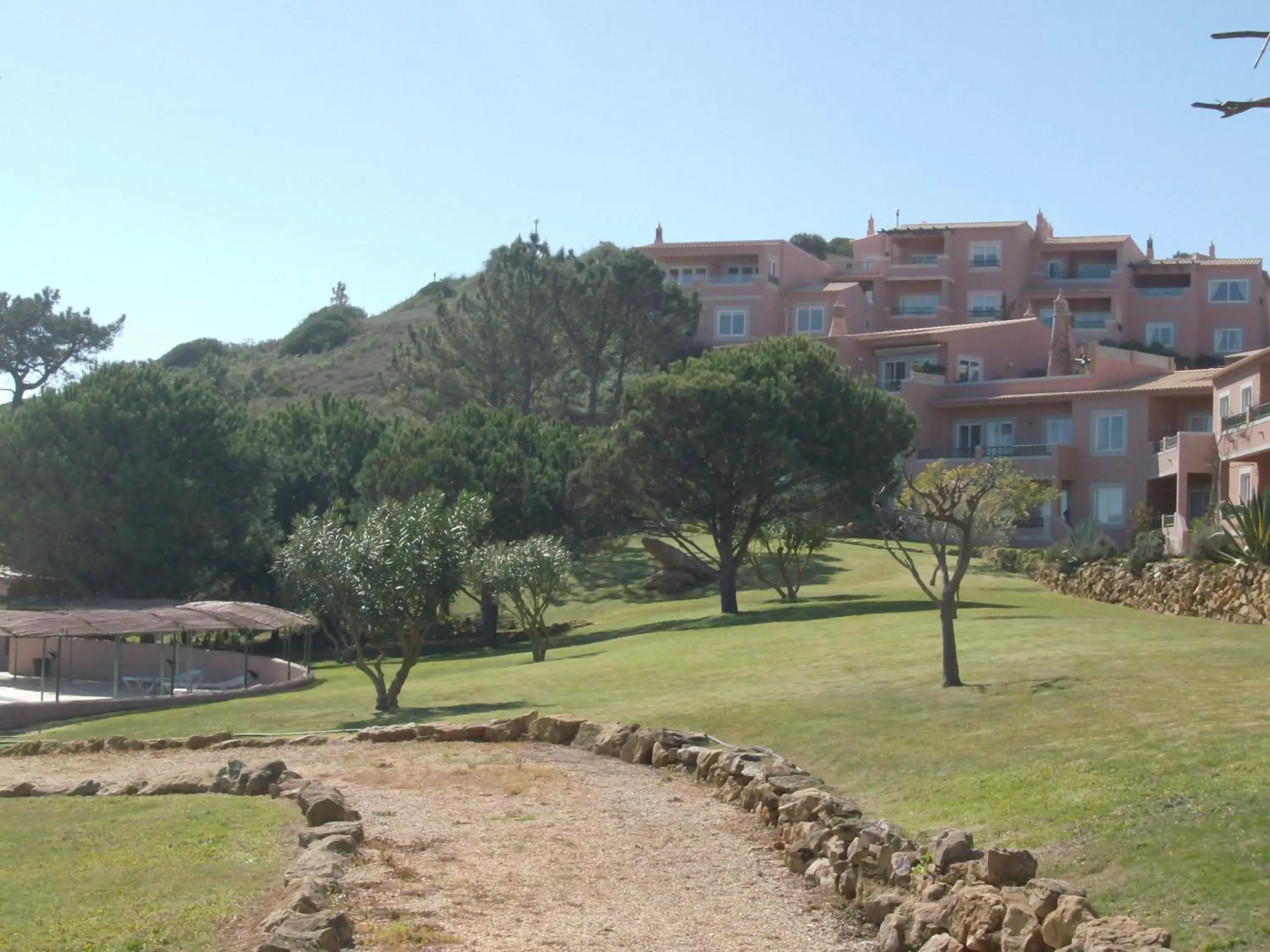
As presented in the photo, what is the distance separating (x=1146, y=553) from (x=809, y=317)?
53399 mm

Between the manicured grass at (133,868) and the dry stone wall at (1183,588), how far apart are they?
22758 mm

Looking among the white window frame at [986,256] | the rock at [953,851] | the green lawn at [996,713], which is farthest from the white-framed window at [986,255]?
the rock at [953,851]

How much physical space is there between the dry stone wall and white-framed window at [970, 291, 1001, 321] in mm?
51632

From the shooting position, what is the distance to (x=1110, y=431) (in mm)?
68562

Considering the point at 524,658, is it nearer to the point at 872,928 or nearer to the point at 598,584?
the point at 598,584

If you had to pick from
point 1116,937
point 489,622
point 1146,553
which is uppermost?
point 1146,553

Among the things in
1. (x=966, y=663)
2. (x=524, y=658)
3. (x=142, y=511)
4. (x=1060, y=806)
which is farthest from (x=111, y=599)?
(x=1060, y=806)

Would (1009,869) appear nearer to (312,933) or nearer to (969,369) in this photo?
(312,933)

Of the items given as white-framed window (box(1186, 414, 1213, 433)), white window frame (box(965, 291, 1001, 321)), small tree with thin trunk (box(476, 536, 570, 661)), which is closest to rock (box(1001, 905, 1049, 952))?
small tree with thin trunk (box(476, 536, 570, 661))

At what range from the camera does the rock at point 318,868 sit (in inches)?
561

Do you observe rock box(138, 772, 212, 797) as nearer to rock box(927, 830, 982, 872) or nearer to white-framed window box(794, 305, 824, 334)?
rock box(927, 830, 982, 872)

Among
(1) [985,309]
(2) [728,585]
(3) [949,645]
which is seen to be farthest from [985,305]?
(3) [949,645]

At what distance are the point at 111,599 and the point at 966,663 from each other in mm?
36062

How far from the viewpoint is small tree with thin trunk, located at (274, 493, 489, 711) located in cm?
3509
